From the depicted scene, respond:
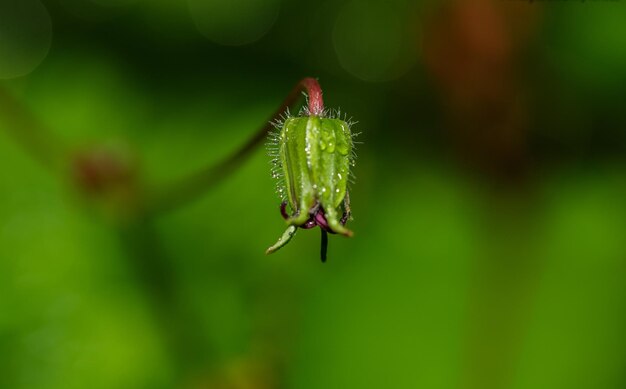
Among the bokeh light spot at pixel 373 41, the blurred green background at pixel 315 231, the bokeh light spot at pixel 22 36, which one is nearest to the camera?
the blurred green background at pixel 315 231

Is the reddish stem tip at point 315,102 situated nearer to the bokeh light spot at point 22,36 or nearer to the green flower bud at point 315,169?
the green flower bud at point 315,169

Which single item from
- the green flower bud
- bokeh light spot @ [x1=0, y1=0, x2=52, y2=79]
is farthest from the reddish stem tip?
bokeh light spot @ [x1=0, y1=0, x2=52, y2=79]

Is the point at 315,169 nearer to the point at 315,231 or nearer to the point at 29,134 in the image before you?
the point at 315,231

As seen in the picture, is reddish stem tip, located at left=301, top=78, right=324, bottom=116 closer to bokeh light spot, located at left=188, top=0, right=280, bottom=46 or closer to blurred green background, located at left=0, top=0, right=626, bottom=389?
blurred green background, located at left=0, top=0, right=626, bottom=389

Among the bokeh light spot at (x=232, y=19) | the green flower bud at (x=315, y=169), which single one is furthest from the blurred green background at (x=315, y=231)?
the green flower bud at (x=315, y=169)

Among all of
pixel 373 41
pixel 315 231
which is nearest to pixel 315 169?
pixel 315 231

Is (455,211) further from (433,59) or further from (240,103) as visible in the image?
(240,103)
